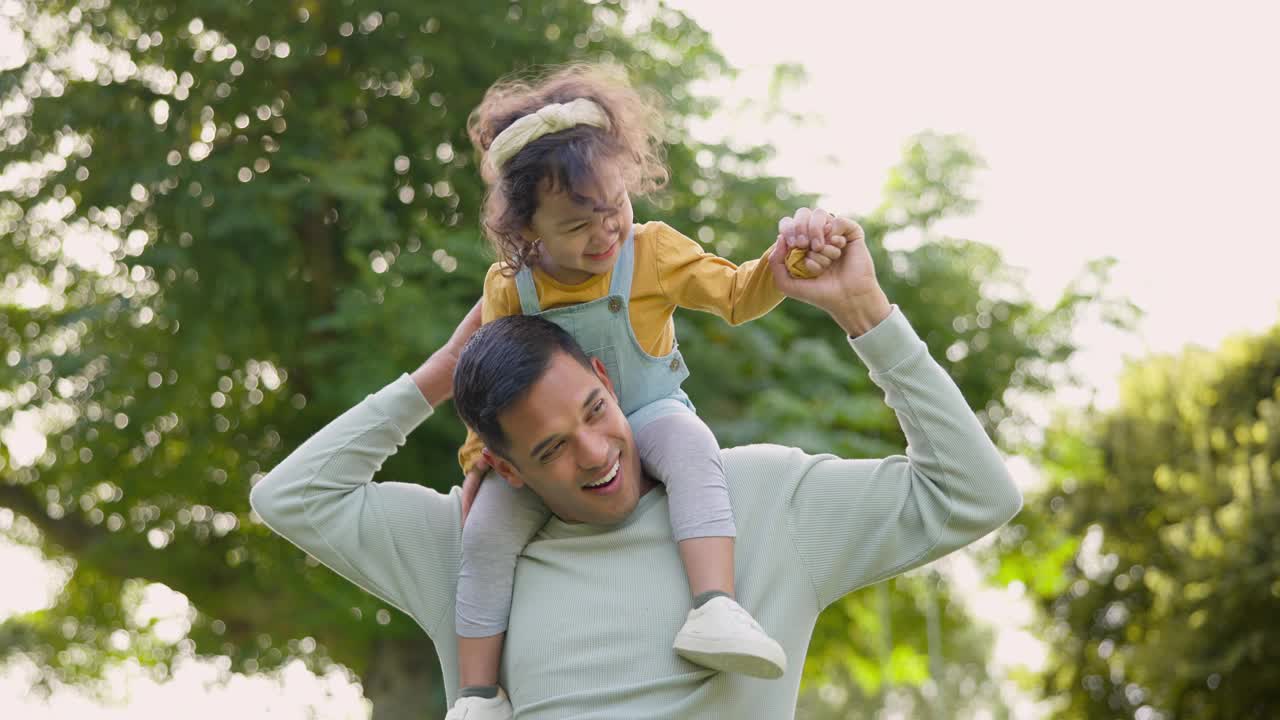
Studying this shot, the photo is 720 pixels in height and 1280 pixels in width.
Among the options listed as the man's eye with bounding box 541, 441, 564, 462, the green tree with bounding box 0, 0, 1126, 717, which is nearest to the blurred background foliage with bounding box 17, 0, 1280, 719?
the green tree with bounding box 0, 0, 1126, 717

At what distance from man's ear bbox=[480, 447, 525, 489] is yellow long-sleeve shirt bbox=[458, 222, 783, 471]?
0.11 metres

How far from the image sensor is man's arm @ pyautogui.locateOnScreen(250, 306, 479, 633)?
2.48 meters

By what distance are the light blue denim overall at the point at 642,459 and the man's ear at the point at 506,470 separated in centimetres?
4

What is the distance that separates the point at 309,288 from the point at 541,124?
722 cm

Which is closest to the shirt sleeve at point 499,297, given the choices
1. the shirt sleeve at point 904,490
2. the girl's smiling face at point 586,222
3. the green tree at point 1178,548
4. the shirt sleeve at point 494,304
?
the shirt sleeve at point 494,304

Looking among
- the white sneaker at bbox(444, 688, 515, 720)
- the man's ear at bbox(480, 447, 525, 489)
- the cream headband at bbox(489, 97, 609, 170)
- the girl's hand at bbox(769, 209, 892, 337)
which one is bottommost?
the white sneaker at bbox(444, 688, 515, 720)

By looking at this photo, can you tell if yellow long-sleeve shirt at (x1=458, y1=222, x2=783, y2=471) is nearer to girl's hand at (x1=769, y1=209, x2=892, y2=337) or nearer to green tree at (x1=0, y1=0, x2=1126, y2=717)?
girl's hand at (x1=769, y1=209, x2=892, y2=337)

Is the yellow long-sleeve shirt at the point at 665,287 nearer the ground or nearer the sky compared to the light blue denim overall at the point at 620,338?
nearer the sky

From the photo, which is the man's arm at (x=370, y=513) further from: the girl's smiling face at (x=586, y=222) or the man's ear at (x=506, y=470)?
the girl's smiling face at (x=586, y=222)

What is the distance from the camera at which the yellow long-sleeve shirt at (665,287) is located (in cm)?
241

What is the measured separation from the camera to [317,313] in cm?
922

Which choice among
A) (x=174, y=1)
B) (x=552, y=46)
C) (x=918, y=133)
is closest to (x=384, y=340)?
(x=552, y=46)

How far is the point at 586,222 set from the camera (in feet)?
7.73

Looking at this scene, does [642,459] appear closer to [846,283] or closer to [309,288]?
[846,283]
